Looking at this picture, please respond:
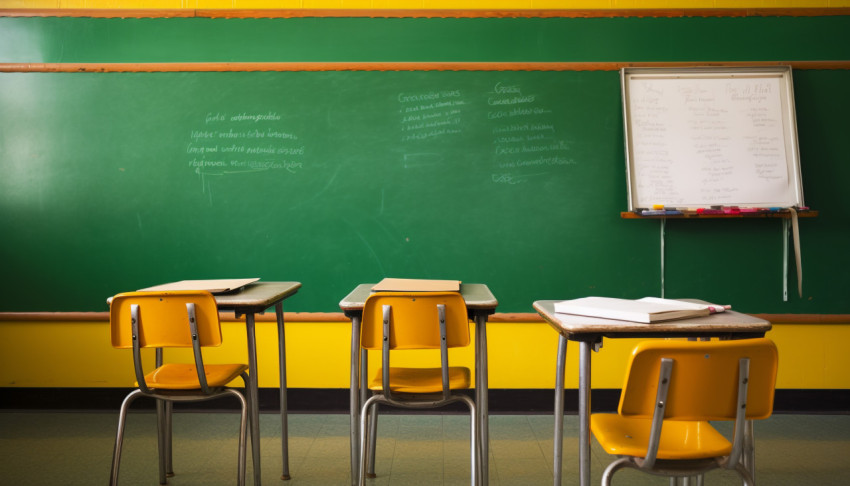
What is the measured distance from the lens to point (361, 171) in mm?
3295

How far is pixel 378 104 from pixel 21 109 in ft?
6.47

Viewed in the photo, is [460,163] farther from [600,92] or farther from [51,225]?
[51,225]

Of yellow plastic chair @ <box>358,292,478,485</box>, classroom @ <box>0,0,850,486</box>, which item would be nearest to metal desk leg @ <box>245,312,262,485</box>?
yellow plastic chair @ <box>358,292,478,485</box>

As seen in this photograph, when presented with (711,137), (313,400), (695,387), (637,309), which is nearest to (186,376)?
(313,400)

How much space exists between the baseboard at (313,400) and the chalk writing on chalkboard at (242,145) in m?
1.25

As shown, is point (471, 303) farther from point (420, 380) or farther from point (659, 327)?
point (659, 327)

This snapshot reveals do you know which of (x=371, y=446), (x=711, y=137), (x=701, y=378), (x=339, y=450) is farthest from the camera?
(x=711, y=137)

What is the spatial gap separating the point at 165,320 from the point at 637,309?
1.47 m

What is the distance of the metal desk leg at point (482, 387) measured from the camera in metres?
2.05

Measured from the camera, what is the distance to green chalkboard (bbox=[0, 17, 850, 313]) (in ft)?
10.7

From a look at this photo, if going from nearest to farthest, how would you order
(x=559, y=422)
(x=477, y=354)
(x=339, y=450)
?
(x=559, y=422) < (x=477, y=354) < (x=339, y=450)

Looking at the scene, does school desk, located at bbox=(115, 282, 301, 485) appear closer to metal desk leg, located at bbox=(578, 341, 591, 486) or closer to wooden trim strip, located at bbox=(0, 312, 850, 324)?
wooden trim strip, located at bbox=(0, 312, 850, 324)

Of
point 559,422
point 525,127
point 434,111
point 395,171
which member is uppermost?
point 434,111

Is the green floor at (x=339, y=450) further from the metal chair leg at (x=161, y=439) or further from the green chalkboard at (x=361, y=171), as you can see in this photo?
the green chalkboard at (x=361, y=171)
